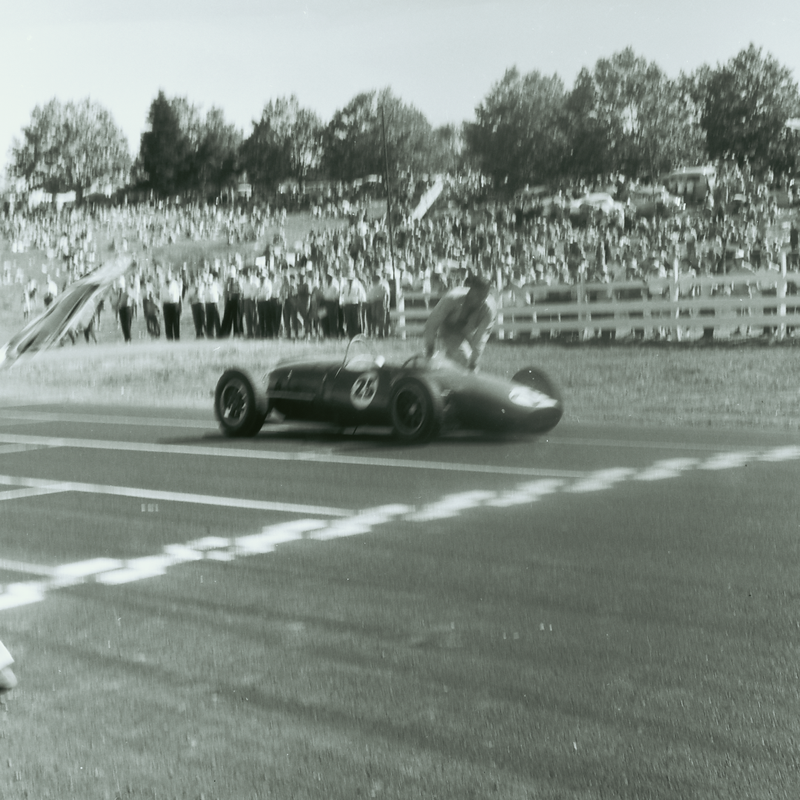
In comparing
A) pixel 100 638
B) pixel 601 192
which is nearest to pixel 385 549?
pixel 100 638

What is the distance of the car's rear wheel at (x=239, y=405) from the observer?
12.3 metres

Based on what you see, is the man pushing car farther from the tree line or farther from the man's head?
the tree line

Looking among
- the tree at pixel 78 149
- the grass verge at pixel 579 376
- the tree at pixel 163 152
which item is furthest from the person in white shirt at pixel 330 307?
the tree at pixel 78 149

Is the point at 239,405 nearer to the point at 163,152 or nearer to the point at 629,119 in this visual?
the point at 163,152

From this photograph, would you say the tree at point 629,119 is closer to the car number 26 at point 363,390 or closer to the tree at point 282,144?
the tree at point 282,144

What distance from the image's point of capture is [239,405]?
12523mm

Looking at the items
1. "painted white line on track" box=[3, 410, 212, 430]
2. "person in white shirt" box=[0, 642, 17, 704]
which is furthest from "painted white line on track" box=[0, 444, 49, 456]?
"person in white shirt" box=[0, 642, 17, 704]

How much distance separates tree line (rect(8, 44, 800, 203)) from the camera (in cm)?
1014

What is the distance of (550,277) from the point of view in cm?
Result: 2519

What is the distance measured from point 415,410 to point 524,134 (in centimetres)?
986

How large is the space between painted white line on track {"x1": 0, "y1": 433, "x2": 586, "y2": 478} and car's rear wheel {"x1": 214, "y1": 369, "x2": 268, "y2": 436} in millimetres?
600

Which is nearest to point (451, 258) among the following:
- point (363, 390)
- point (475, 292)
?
point (475, 292)

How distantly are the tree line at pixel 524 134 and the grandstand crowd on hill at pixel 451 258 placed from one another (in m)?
1.05

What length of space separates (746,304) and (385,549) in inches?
633
